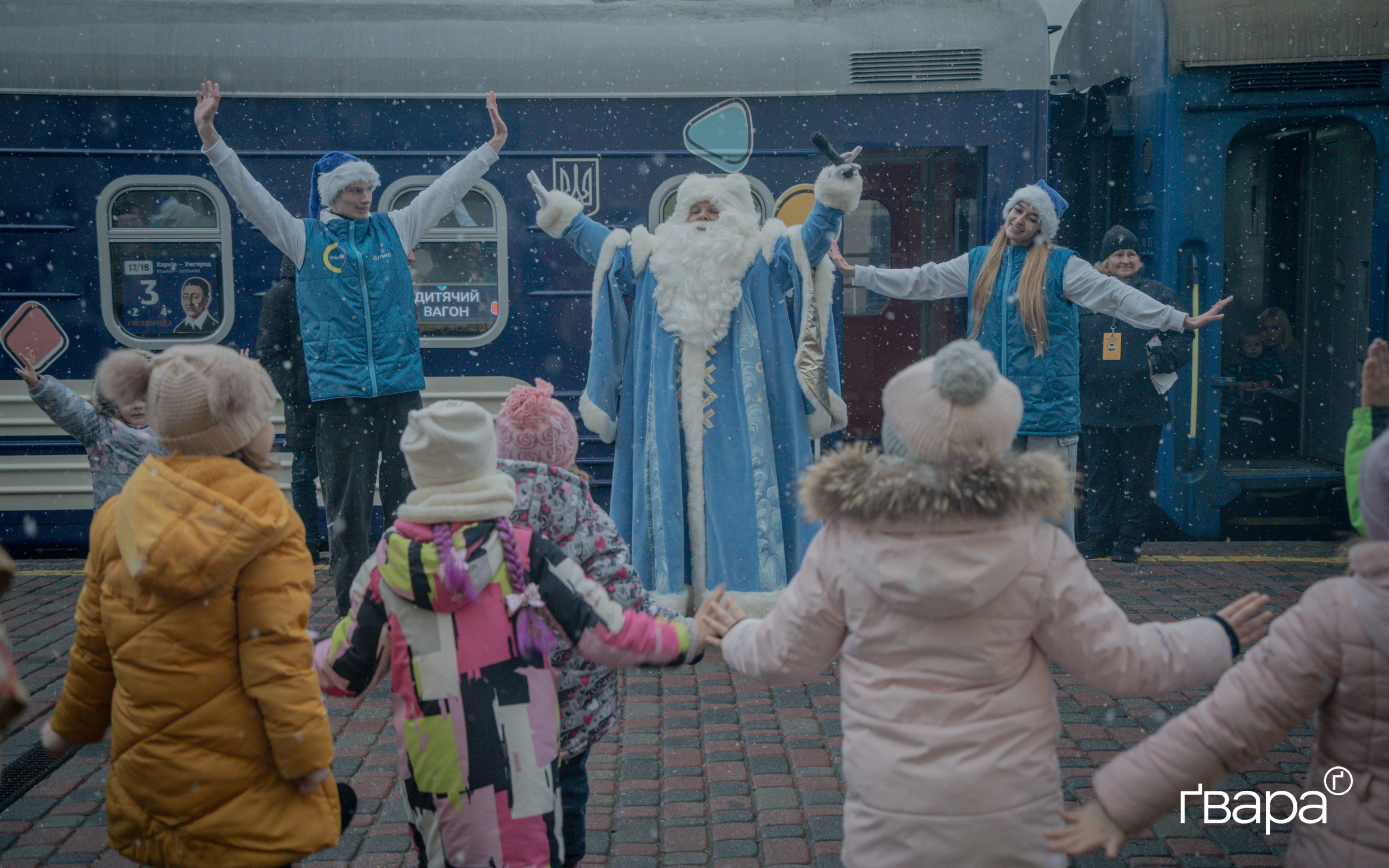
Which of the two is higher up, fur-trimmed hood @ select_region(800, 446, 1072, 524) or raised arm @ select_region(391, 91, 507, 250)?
raised arm @ select_region(391, 91, 507, 250)

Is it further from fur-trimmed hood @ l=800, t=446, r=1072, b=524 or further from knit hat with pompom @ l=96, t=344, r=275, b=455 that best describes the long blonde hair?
knit hat with pompom @ l=96, t=344, r=275, b=455

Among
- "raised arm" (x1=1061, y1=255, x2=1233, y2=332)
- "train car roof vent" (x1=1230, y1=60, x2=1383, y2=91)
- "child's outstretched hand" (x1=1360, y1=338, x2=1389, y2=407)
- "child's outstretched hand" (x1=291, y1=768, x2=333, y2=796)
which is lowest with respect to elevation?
"child's outstretched hand" (x1=291, y1=768, x2=333, y2=796)

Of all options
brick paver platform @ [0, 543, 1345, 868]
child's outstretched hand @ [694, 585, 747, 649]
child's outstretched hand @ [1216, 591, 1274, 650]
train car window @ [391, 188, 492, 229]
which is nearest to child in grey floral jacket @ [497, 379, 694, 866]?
child's outstretched hand @ [694, 585, 747, 649]

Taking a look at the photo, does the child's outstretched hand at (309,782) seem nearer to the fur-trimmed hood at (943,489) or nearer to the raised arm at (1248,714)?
the fur-trimmed hood at (943,489)

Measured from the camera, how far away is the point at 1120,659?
75.4 inches

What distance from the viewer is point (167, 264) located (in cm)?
630

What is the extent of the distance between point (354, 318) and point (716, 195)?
1756 mm

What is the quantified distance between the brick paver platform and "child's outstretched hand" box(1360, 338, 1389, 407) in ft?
4.83

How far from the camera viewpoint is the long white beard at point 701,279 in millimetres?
4828

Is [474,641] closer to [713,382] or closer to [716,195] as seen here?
[713,382]

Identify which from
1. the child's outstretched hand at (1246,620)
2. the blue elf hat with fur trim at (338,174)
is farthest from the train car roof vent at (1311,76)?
the child's outstretched hand at (1246,620)

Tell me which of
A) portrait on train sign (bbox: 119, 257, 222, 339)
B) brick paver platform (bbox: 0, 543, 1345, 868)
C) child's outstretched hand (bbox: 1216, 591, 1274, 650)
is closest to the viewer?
child's outstretched hand (bbox: 1216, 591, 1274, 650)

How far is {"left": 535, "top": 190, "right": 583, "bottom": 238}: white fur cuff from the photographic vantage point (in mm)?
4961

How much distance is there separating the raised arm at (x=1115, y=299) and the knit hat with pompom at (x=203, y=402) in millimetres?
3761
